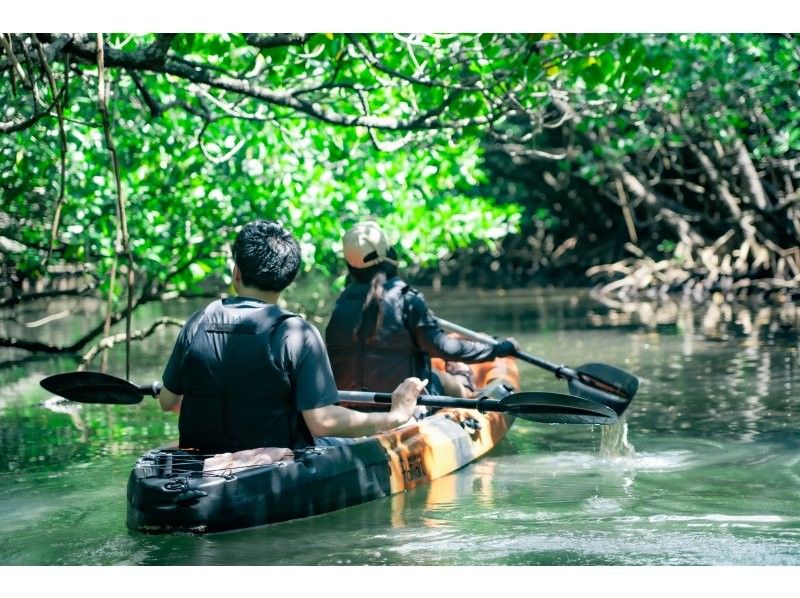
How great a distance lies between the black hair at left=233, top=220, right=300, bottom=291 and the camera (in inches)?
209

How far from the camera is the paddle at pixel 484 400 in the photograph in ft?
20.6

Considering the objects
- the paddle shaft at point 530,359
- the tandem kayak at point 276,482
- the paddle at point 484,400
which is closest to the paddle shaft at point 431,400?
the paddle at point 484,400

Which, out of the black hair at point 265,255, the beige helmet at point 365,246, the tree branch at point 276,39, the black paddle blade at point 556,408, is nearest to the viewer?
the black hair at point 265,255

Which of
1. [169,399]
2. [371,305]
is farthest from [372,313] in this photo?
[169,399]

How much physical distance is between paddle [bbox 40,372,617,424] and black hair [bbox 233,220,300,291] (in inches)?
44.7

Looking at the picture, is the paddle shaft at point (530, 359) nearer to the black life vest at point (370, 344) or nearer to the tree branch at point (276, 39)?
the black life vest at point (370, 344)

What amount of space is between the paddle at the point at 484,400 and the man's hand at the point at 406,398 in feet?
1.72

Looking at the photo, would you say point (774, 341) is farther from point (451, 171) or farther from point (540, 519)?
point (540, 519)

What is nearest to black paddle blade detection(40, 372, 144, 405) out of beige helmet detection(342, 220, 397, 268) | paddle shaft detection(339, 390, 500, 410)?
paddle shaft detection(339, 390, 500, 410)

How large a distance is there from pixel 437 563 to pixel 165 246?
5866 millimetres

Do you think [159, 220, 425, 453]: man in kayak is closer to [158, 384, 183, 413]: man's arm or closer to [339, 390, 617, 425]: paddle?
[158, 384, 183, 413]: man's arm

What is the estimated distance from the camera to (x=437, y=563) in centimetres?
515

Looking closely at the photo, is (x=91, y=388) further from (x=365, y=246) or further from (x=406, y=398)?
(x=406, y=398)
